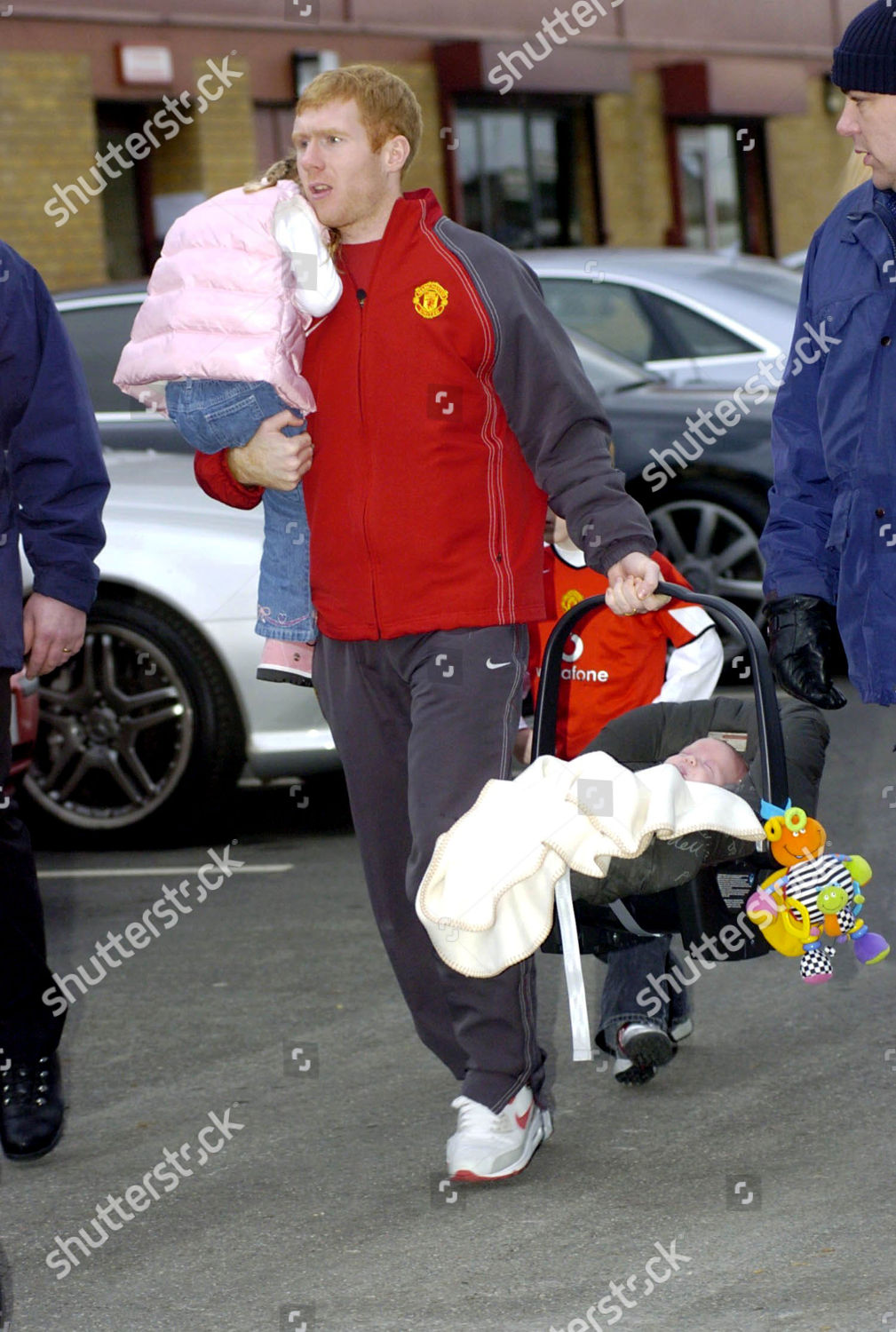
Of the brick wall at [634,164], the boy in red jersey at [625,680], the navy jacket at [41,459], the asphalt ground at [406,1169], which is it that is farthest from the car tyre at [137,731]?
the brick wall at [634,164]

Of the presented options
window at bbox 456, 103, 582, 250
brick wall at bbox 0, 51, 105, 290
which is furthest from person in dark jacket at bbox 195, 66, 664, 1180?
window at bbox 456, 103, 582, 250

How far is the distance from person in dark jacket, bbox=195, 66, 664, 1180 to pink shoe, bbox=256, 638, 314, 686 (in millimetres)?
135

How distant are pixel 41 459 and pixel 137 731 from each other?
2660 millimetres

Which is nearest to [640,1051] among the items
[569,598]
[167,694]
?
[569,598]

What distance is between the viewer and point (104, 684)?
22.5ft

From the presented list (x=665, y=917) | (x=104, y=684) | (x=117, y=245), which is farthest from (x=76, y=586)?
(x=117, y=245)

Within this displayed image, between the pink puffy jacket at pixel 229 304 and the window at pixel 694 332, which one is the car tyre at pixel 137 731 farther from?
the window at pixel 694 332

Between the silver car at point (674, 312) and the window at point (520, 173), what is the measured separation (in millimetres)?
10090

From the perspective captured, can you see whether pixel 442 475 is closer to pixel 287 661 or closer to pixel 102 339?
pixel 287 661

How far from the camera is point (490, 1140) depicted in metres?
3.90

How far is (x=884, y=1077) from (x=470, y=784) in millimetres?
1241

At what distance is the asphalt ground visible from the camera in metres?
3.44

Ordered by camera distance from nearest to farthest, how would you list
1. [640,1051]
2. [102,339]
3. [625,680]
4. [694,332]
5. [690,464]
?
[640,1051] < [625,680] < [102,339] < [690,464] < [694,332]

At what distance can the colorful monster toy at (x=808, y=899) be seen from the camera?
3400 mm
